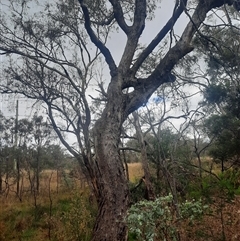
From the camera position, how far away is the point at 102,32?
10219 millimetres

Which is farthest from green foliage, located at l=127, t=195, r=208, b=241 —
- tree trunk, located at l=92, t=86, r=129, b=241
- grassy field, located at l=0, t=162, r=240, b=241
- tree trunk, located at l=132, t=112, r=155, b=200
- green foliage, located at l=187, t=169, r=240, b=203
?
green foliage, located at l=187, t=169, r=240, b=203

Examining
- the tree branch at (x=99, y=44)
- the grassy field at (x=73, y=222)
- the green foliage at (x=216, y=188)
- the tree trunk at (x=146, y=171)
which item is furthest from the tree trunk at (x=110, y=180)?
the green foliage at (x=216, y=188)

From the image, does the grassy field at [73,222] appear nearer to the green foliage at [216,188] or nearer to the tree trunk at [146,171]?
the green foliage at [216,188]

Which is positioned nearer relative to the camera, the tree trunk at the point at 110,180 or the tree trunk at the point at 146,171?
the tree trunk at the point at 110,180

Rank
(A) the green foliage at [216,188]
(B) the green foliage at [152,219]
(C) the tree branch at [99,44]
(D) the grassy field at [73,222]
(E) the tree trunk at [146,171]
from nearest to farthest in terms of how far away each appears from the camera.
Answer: (B) the green foliage at [152,219] < (C) the tree branch at [99,44] < (D) the grassy field at [73,222] < (E) the tree trunk at [146,171] < (A) the green foliage at [216,188]

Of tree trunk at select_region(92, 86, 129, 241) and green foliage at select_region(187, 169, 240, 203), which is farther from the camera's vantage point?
green foliage at select_region(187, 169, 240, 203)

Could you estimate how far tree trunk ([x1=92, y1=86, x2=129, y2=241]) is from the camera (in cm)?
334

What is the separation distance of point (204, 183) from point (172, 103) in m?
2.85

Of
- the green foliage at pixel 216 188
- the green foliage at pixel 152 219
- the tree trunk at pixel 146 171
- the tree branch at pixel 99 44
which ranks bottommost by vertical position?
the green foliage at pixel 152 219

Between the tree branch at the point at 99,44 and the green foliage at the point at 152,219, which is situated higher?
the tree branch at the point at 99,44

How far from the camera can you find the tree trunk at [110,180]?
131 inches

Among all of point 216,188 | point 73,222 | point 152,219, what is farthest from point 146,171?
point 152,219

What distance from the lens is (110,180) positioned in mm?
3590

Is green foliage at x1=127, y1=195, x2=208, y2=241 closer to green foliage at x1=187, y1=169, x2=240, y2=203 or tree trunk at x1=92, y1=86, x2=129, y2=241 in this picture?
tree trunk at x1=92, y1=86, x2=129, y2=241
